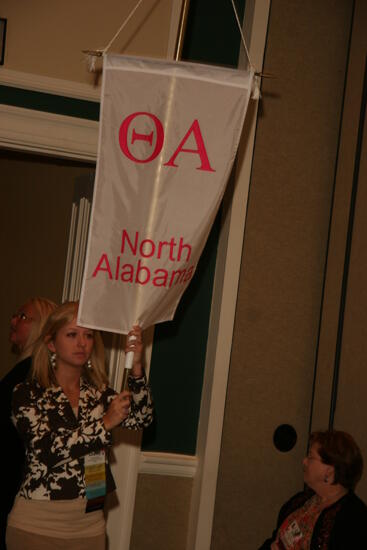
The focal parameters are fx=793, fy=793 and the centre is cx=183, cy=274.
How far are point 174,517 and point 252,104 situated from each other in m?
1.99

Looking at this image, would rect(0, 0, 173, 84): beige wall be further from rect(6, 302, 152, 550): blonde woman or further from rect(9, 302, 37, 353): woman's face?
rect(6, 302, 152, 550): blonde woman

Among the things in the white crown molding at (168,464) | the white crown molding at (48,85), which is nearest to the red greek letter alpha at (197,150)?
the white crown molding at (48,85)

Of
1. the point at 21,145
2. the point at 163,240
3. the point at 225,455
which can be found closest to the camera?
the point at 163,240

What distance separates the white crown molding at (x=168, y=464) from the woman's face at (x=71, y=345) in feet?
2.86

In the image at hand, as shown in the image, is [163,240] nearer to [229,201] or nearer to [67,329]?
[67,329]

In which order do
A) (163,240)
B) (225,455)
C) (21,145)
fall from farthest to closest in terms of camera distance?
(225,455) < (21,145) < (163,240)

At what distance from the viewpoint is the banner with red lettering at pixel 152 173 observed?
108 inches

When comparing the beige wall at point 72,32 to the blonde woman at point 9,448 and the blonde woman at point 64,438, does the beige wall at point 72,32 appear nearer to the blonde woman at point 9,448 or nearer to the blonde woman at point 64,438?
the blonde woman at point 64,438

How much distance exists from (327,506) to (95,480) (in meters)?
0.84

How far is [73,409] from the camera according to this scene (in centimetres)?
291

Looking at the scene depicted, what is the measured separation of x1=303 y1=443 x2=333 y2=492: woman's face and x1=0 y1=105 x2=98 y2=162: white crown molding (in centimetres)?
165

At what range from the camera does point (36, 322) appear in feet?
11.1

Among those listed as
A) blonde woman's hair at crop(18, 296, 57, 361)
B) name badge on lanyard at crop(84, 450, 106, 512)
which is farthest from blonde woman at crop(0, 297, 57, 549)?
name badge on lanyard at crop(84, 450, 106, 512)

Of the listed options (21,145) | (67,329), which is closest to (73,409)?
(67,329)
